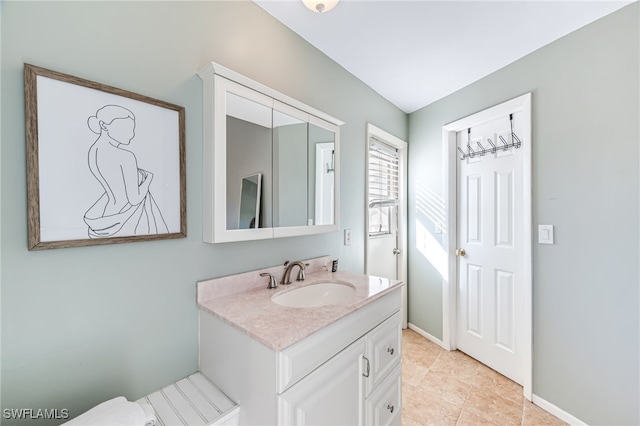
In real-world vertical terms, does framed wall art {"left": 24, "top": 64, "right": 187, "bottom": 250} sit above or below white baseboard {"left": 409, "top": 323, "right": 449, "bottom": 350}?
above

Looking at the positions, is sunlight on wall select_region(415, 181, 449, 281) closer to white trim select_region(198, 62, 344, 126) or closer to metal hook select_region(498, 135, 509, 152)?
metal hook select_region(498, 135, 509, 152)

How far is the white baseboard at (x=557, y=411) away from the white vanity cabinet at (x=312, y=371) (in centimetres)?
115

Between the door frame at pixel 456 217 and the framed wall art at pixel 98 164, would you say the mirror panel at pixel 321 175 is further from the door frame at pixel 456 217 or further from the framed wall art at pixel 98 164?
the door frame at pixel 456 217

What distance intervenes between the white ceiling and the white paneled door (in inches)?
19.7

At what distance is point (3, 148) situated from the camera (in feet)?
2.50

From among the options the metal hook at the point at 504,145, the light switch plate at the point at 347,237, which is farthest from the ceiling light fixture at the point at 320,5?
the metal hook at the point at 504,145

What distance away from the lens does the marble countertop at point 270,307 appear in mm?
902

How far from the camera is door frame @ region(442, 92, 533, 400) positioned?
179 cm

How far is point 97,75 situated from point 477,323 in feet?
9.61

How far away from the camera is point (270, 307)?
1.12 meters

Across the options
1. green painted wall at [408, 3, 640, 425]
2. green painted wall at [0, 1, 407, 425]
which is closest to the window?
green painted wall at [408, 3, 640, 425]

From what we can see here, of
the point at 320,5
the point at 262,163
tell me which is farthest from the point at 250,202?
the point at 320,5

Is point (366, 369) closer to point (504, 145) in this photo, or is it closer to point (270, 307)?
point (270, 307)

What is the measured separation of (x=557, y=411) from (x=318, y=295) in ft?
5.53
